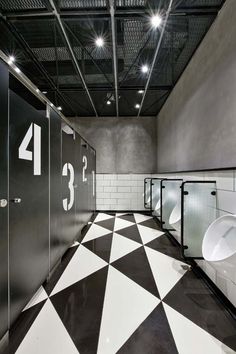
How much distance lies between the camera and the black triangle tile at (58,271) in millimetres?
1811

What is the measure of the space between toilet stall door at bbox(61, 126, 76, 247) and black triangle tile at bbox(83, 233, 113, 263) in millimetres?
368

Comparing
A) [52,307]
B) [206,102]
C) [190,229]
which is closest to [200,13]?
[206,102]

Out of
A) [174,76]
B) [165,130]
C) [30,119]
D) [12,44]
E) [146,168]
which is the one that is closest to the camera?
[30,119]

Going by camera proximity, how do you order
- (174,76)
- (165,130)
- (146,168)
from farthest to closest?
→ (146,168)
(165,130)
(174,76)

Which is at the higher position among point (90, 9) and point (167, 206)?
point (90, 9)

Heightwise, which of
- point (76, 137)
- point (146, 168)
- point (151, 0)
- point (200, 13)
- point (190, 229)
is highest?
point (151, 0)

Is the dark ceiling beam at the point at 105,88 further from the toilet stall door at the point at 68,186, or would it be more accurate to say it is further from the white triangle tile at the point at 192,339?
the white triangle tile at the point at 192,339

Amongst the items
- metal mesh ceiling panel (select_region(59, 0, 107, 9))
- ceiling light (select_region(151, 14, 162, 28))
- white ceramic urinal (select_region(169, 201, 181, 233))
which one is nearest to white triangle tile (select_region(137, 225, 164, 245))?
white ceramic urinal (select_region(169, 201, 181, 233))

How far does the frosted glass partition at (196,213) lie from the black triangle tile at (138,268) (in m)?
0.54

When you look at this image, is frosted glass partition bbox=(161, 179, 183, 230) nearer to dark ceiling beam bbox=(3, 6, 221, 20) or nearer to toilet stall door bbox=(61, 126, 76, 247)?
toilet stall door bbox=(61, 126, 76, 247)

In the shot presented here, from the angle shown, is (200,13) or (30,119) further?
(200,13)

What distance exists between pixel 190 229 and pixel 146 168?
3644 millimetres

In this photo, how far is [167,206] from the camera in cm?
306

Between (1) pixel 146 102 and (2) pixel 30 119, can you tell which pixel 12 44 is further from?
(1) pixel 146 102
